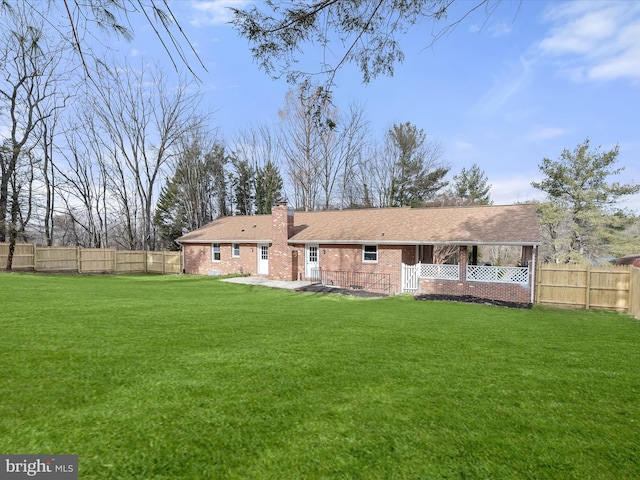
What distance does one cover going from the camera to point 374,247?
54.9 feet

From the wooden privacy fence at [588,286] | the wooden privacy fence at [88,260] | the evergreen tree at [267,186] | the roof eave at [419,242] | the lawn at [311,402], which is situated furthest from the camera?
the evergreen tree at [267,186]

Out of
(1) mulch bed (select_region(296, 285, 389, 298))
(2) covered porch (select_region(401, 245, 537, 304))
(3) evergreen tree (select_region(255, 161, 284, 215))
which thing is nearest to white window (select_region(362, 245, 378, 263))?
(2) covered porch (select_region(401, 245, 537, 304))

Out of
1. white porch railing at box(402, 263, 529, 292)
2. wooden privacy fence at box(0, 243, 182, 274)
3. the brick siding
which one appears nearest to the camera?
white porch railing at box(402, 263, 529, 292)

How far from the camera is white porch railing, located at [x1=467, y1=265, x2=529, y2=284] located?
13.1m

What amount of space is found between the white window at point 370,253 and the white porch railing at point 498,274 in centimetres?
440

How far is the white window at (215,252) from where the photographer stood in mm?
22328

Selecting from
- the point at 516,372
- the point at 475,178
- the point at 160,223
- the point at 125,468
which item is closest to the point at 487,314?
the point at 516,372

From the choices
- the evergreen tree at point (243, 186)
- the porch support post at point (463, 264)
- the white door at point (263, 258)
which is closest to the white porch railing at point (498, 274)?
the porch support post at point (463, 264)

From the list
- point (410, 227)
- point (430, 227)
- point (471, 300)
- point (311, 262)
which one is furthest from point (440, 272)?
point (311, 262)

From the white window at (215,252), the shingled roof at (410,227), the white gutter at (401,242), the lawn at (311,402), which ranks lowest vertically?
the lawn at (311,402)

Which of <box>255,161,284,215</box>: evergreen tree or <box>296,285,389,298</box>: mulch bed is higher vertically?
<box>255,161,284,215</box>: evergreen tree
